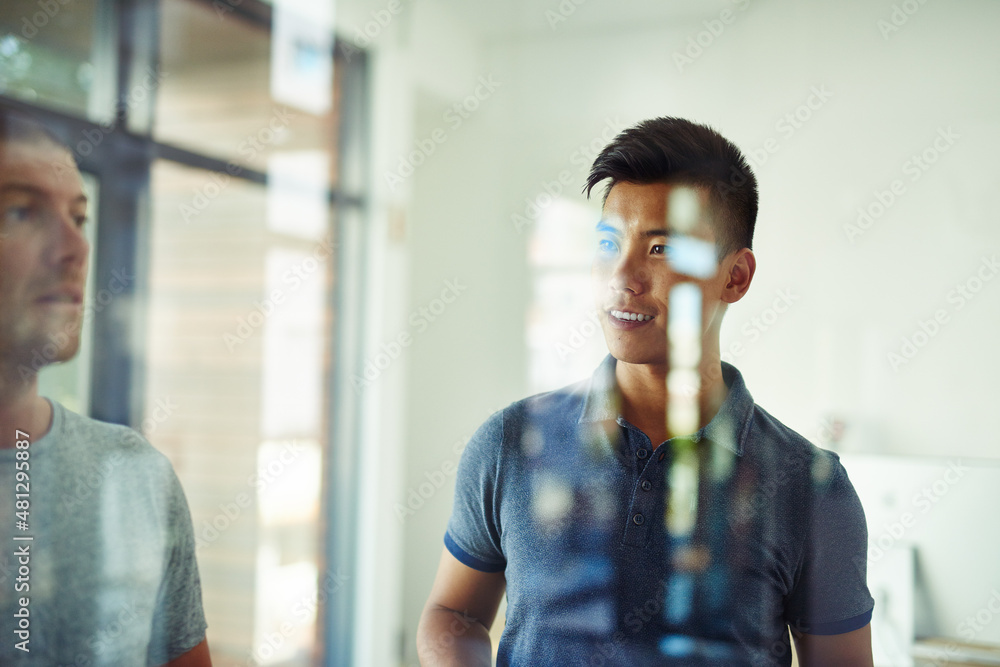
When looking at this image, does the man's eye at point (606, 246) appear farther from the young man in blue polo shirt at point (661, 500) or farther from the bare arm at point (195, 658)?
the bare arm at point (195, 658)

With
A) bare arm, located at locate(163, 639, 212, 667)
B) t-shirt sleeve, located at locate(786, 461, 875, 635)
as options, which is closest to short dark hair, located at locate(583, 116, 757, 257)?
t-shirt sleeve, located at locate(786, 461, 875, 635)

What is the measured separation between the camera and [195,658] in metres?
1.19

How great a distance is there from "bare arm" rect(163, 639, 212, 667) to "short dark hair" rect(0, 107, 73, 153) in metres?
0.80

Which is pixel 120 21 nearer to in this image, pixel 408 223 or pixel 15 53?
pixel 15 53

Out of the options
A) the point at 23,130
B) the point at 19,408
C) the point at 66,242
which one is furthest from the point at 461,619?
the point at 23,130

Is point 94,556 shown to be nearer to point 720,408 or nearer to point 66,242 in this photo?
point 66,242

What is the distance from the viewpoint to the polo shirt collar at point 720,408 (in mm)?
1018

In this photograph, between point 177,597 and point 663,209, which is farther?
point 177,597

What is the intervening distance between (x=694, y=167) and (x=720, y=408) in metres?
0.33

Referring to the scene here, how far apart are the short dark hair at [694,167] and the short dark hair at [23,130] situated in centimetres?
81

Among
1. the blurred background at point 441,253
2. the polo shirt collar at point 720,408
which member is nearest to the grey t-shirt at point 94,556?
the blurred background at point 441,253

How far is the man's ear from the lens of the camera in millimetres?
1033

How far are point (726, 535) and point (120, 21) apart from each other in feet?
4.97

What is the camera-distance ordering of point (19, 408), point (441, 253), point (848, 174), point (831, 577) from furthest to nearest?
point (441, 253), point (848, 174), point (19, 408), point (831, 577)
